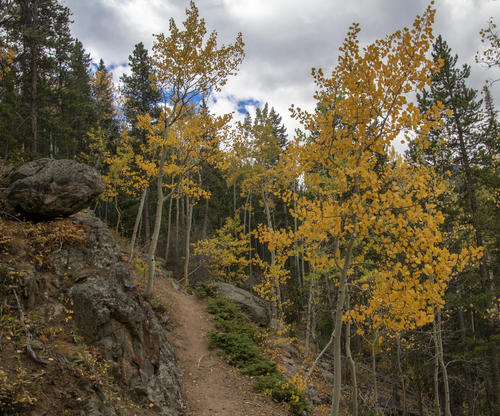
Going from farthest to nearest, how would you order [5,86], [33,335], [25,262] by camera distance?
[5,86] < [25,262] < [33,335]

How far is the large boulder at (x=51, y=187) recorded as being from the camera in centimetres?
634

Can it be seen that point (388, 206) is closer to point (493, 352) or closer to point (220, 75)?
point (220, 75)

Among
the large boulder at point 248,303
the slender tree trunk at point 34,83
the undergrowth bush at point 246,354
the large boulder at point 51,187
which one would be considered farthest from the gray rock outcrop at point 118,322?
the slender tree trunk at point 34,83

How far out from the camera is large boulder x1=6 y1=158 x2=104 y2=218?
20.8 ft

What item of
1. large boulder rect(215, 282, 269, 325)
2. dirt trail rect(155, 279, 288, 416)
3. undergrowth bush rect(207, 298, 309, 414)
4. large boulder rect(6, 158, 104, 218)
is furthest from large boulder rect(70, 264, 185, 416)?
large boulder rect(215, 282, 269, 325)

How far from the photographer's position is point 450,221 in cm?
1206

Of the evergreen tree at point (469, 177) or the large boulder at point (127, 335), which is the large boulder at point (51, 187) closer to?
the large boulder at point (127, 335)

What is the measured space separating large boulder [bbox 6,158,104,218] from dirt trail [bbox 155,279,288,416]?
5340mm

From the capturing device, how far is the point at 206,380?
324 inches

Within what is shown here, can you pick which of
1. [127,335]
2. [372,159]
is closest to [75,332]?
[127,335]

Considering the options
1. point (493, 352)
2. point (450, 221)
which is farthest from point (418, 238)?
point (493, 352)

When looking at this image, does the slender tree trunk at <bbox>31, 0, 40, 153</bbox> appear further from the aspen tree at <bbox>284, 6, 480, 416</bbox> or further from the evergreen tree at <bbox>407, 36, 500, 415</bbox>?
the evergreen tree at <bbox>407, 36, 500, 415</bbox>

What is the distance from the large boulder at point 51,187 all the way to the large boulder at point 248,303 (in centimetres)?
952

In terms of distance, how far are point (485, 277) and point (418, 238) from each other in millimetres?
11286
